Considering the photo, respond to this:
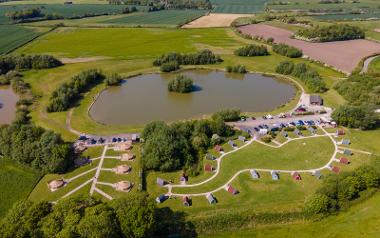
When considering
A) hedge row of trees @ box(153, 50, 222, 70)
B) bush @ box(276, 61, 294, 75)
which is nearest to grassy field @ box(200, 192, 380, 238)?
bush @ box(276, 61, 294, 75)

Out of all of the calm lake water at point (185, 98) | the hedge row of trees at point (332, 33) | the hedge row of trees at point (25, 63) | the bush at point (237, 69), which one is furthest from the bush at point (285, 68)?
the hedge row of trees at point (25, 63)

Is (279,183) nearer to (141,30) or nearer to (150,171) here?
(150,171)

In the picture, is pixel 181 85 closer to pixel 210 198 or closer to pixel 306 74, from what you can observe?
pixel 306 74

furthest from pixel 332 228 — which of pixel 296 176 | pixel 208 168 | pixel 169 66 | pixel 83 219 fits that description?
pixel 169 66

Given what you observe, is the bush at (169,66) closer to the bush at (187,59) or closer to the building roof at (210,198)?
the bush at (187,59)

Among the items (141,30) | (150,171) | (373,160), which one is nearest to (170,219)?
(150,171)

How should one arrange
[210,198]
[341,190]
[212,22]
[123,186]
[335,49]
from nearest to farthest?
[341,190] < [210,198] < [123,186] < [335,49] < [212,22]
